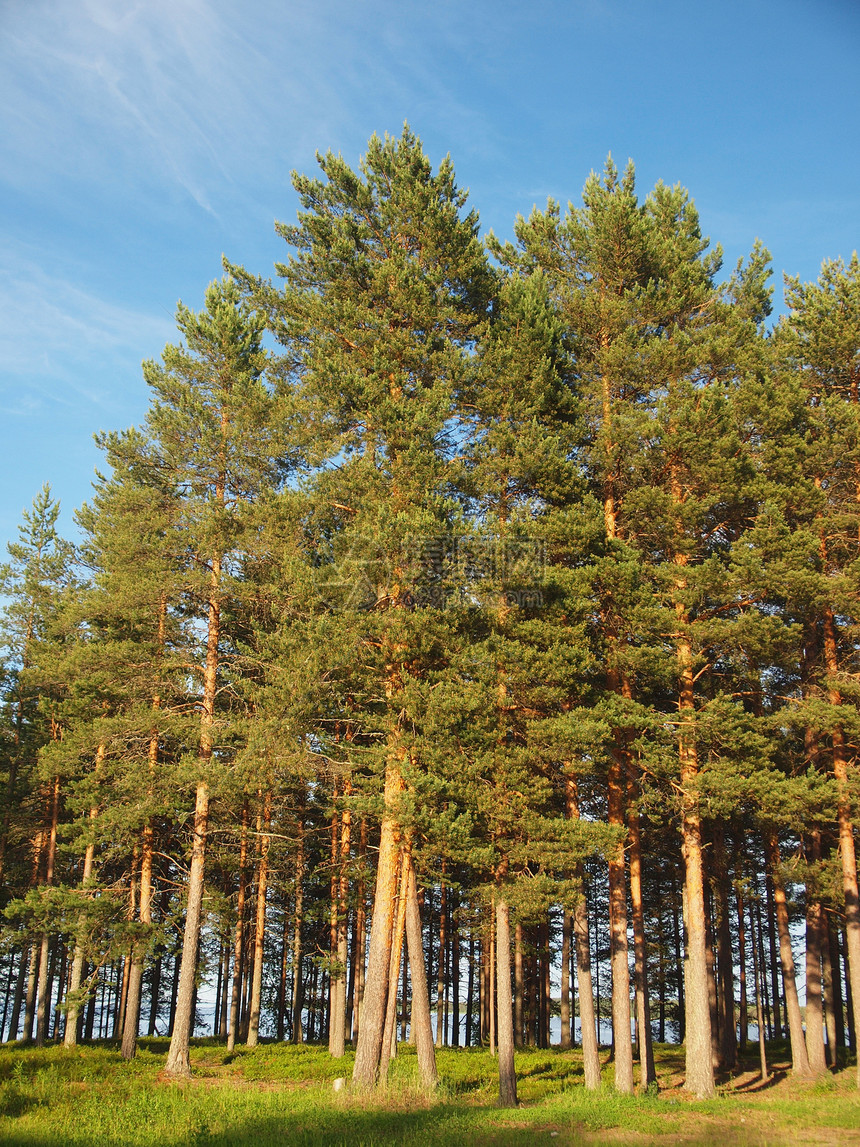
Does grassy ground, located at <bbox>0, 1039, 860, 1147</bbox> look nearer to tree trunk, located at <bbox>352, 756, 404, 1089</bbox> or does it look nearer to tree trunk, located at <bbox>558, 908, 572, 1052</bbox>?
tree trunk, located at <bbox>352, 756, 404, 1089</bbox>

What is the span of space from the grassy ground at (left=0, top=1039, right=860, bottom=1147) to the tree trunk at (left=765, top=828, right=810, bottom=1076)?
0.70m

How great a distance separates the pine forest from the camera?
15.0 m

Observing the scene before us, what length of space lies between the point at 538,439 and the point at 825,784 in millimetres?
9591

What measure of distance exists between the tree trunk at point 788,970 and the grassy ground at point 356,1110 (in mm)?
703

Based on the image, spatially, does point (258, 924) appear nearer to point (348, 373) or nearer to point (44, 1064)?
point (44, 1064)

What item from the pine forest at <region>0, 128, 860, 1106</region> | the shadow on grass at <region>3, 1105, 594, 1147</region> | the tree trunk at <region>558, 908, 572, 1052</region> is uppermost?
the pine forest at <region>0, 128, 860, 1106</region>

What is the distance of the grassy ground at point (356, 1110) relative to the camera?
10117 millimetres

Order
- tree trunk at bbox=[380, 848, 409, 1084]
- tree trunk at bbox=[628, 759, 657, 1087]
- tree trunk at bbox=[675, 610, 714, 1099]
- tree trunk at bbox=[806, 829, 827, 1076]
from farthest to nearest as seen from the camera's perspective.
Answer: tree trunk at bbox=[806, 829, 827, 1076] → tree trunk at bbox=[628, 759, 657, 1087] → tree trunk at bbox=[675, 610, 714, 1099] → tree trunk at bbox=[380, 848, 409, 1084]

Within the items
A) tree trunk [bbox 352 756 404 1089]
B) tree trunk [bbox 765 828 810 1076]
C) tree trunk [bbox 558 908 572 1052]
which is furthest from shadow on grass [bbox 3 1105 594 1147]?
tree trunk [bbox 558 908 572 1052]

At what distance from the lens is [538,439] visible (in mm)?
16406

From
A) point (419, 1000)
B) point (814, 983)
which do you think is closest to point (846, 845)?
point (814, 983)

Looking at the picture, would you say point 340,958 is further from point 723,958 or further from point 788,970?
point 788,970

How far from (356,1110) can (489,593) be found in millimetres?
9273

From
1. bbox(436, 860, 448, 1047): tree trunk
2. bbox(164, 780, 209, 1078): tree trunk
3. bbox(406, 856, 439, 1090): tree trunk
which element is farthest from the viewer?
bbox(436, 860, 448, 1047): tree trunk
